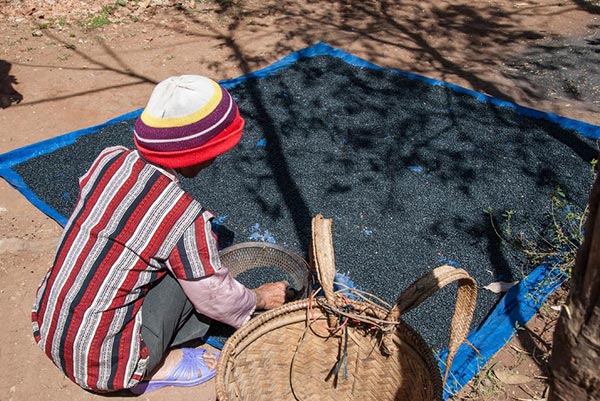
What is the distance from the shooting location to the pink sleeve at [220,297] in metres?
1.70

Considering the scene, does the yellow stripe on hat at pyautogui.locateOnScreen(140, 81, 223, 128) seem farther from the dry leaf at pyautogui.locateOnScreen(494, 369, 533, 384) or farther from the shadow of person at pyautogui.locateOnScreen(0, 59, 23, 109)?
the shadow of person at pyautogui.locateOnScreen(0, 59, 23, 109)

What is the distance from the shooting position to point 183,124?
5.09 feet

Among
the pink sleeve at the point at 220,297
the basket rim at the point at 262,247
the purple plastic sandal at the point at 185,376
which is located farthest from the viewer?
the basket rim at the point at 262,247

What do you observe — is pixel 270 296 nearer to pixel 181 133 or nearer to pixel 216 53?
pixel 181 133

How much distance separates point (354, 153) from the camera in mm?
3076

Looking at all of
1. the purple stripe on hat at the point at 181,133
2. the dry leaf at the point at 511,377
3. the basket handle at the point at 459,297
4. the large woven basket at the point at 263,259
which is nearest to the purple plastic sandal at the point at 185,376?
the large woven basket at the point at 263,259

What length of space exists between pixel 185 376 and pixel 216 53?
311 cm

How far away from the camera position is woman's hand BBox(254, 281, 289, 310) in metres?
2.10

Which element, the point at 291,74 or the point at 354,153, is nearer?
the point at 354,153

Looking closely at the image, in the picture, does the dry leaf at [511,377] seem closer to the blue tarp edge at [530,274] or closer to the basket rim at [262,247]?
the blue tarp edge at [530,274]

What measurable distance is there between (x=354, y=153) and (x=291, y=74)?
1.04m

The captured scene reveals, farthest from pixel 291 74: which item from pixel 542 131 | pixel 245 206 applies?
pixel 542 131

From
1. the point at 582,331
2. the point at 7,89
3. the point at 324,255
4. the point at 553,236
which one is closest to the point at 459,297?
the point at 324,255

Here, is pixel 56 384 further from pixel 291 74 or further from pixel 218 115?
pixel 291 74
